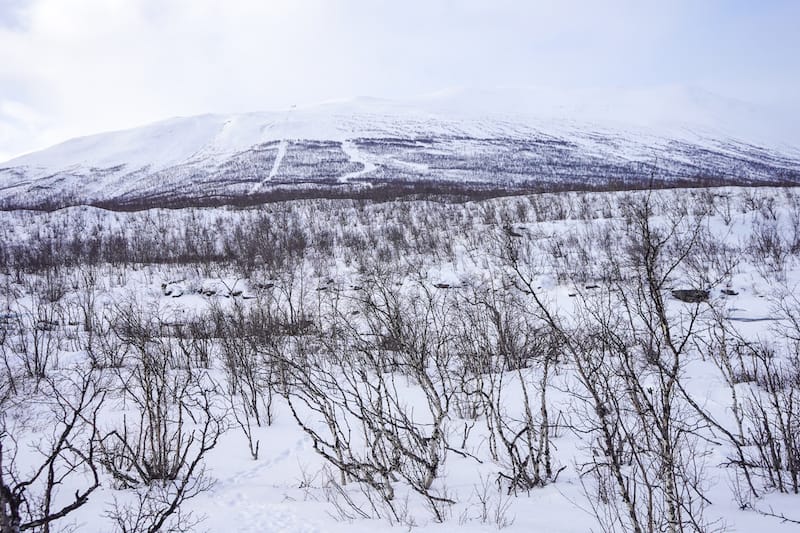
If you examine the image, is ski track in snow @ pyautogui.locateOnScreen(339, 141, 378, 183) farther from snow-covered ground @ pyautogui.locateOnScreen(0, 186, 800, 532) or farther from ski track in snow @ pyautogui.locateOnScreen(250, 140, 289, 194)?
snow-covered ground @ pyautogui.locateOnScreen(0, 186, 800, 532)

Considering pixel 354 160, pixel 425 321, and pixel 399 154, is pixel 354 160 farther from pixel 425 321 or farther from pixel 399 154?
pixel 425 321

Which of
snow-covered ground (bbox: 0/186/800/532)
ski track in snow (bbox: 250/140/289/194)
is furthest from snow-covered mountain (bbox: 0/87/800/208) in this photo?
snow-covered ground (bbox: 0/186/800/532)

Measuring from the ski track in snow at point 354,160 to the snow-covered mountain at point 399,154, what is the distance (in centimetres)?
25

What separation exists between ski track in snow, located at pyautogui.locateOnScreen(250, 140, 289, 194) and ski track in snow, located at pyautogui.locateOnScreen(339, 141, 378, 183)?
8937 millimetres

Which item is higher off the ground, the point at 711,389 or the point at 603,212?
the point at 603,212

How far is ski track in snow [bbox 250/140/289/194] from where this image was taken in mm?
45556

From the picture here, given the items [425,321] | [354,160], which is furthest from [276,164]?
[425,321]

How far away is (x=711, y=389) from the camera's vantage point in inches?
350

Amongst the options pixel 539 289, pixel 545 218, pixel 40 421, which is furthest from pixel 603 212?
pixel 40 421

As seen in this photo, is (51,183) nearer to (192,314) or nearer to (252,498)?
(192,314)

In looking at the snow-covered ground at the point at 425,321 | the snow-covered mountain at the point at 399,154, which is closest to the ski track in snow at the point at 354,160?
the snow-covered mountain at the point at 399,154

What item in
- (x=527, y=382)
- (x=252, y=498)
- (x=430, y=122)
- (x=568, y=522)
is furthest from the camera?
(x=430, y=122)

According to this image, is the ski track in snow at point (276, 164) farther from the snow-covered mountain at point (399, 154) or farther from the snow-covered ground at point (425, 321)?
the snow-covered ground at point (425, 321)

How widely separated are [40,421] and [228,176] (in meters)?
46.3
